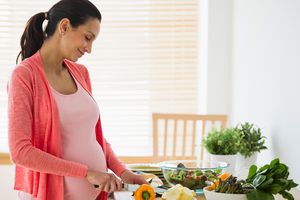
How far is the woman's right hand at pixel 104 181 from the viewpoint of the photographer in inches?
69.2

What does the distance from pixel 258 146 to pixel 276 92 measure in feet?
0.87

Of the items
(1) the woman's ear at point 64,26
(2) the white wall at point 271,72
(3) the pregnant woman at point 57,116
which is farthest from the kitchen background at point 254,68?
(1) the woman's ear at point 64,26

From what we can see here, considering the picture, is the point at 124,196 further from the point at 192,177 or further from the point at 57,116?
the point at 57,116

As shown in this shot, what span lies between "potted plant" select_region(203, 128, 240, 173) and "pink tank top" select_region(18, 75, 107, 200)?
827 mm

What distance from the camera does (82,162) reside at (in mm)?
1936

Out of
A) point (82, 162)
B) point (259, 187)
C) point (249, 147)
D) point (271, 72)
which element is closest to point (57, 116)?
point (82, 162)

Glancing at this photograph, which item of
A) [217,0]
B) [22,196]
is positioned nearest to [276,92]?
[217,0]

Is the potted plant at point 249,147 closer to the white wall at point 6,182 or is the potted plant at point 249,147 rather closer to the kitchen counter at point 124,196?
the kitchen counter at point 124,196

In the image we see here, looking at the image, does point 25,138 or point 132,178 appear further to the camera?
point 132,178

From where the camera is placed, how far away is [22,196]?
189cm

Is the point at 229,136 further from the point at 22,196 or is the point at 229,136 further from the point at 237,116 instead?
the point at 22,196

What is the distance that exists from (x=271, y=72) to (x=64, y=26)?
1.26 metres

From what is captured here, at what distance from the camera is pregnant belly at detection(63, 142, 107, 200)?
1899mm

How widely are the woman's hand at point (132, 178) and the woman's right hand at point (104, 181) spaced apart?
23cm
